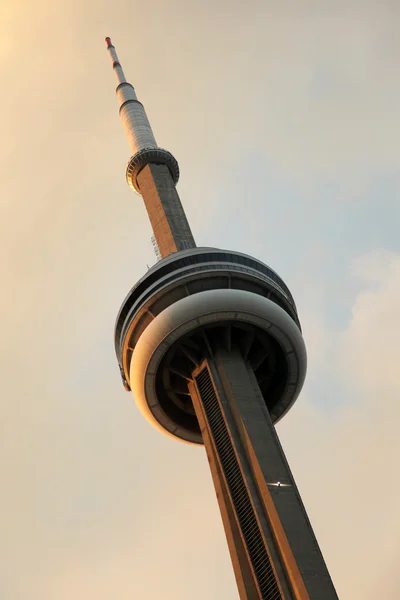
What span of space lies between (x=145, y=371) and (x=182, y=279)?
6640mm

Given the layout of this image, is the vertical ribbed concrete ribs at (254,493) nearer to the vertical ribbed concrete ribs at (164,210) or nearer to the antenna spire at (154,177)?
the vertical ribbed concrete ribs at (164,210)

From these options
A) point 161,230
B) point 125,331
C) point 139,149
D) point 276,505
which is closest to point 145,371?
point 125,331

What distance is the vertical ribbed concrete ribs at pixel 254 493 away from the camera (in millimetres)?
30438

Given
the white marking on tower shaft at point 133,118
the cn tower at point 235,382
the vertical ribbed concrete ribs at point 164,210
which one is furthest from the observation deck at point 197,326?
the white marking on tower shaft at point 133,118

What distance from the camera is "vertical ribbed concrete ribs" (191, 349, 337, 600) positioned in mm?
30438

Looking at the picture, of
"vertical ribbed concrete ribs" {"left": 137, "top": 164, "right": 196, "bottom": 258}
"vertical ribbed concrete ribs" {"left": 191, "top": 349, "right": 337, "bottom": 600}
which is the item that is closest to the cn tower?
"vertical ribbed concrete ribs" {"left": 191, "top": 349, "right": 337, "bottom": 600}

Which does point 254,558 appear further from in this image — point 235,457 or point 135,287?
point 135,287

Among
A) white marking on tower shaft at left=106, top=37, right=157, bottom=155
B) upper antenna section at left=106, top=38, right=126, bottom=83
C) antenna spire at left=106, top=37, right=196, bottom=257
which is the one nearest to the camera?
antenna spire at left=106, top=37, right=196, bottom=257

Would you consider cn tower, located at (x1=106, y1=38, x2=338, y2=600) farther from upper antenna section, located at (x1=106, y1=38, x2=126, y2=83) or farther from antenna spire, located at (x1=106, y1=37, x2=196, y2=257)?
upper antenna section, located at (x1=106, y1=38, x2=126, y2=83)

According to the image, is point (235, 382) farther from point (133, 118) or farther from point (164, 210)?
point (133, 118)

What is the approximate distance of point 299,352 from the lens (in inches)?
1699

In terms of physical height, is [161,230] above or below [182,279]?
above

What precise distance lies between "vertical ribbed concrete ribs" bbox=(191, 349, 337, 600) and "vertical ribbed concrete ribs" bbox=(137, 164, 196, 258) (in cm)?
1406

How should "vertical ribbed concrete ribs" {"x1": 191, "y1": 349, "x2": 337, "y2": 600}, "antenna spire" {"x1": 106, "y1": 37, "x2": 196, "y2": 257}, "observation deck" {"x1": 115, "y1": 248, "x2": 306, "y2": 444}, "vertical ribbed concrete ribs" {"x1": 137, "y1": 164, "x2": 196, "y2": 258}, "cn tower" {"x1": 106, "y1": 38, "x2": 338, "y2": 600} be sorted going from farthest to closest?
"antenna spire" {"x1": 106, "y1": 37, "x2": 196, "y2": 257}
"vertical ribbed concrete ribs" {"x1": 137, "y1": 164, "x2": 196, "y2": 258}
"observation deck" {"x1": 115, "y1": 248, "x2": 306, "y2": 444}
"cn tower" {"x1": 106, "y1": 38, "x2": 338, "y2": 600}
"vertical ribbed concrete ribs" {"x1": 191, "y1": 349, "x2": 337, "y2": 600}
